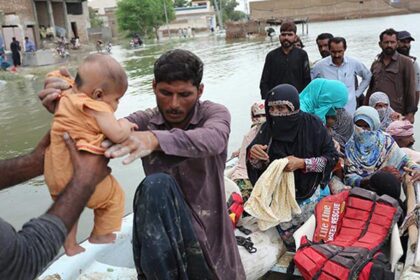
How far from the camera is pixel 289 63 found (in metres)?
5.41

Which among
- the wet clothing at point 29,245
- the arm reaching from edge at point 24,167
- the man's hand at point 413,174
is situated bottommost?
the man's hand at point 413,174

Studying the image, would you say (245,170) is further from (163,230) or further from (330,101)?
(163,230)

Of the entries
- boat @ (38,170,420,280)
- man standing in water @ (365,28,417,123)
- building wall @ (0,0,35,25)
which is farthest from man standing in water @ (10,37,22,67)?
boat @ (38,170,420,280)

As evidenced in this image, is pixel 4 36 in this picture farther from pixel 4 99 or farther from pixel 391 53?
pixel 391 53

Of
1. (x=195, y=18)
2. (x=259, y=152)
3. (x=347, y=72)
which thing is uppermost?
(x=195, y=18)

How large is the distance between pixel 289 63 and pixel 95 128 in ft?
13.6

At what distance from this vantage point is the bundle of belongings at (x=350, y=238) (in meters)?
2.63

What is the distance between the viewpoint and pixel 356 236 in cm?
299

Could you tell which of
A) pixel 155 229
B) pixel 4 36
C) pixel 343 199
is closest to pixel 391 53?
pixel 343 199

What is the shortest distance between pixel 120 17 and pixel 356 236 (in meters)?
58.1

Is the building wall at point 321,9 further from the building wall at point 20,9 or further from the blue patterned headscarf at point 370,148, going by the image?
the blue patterned headscarf at point 370,148

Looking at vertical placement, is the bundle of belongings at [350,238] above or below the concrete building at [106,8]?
below

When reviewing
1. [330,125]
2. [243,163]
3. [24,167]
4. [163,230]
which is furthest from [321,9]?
[24,167]

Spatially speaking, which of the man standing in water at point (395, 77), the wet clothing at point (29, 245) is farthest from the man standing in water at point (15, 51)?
the wet clothing at point (29, 245)
